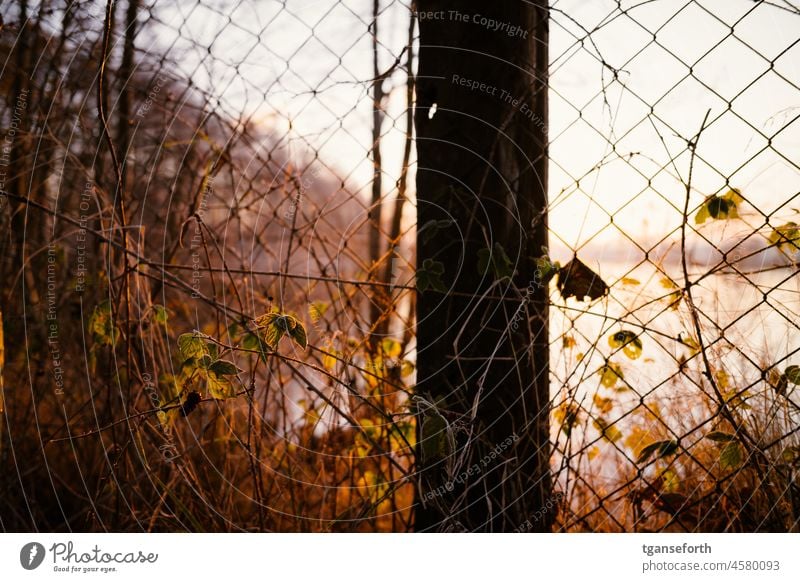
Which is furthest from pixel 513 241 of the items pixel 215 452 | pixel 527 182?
pixel 215 452

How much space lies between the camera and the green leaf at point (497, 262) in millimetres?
934

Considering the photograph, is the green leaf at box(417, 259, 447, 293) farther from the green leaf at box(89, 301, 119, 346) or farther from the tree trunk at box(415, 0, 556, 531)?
the green leaf at box(89, 301, 119, 346)

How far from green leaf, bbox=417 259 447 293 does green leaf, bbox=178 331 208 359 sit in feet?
1.10

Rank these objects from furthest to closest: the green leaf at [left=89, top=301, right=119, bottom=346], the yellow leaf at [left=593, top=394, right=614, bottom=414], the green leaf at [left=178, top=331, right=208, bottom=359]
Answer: the green leaf at [left=89, top=301, right=119, bottom=346] → the yellow leaf at [left=593, top=394, right=614, bottom=414] → the green leaf at [left=178, top=331, right=208, bottom=359]

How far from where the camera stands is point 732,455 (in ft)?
2.94

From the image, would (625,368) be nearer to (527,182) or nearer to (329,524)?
(527,182)

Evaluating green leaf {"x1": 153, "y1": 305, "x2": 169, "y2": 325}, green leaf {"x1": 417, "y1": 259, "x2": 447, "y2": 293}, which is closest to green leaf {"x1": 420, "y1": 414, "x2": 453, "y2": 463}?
green leaf {"x1": 417, "y1": 259, "x2": 447, "y2": 293}

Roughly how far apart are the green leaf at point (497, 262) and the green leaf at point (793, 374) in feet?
1.36

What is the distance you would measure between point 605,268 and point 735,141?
0.26m

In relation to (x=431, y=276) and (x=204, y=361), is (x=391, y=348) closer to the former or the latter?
(x=431, y=276)

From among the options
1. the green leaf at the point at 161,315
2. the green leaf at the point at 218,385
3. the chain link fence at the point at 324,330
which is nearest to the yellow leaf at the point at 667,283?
the chain link fence at the point at 324,330

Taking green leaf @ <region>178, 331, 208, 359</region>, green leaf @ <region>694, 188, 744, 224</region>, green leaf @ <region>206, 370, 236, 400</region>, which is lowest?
green leaf @ <region>206, 370, 236, 400</region>

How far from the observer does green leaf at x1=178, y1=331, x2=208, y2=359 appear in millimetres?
875

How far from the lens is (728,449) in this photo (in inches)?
35.3
